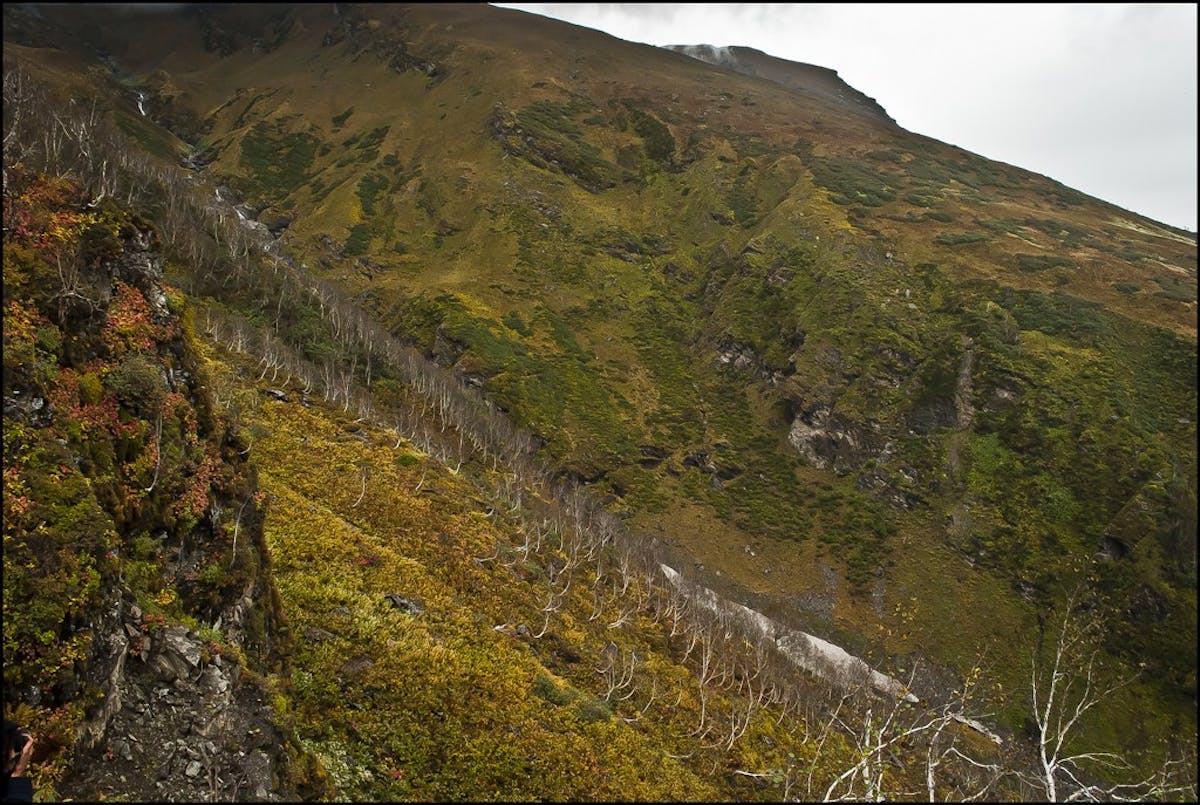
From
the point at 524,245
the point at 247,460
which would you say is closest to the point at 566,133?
the point at 524,245

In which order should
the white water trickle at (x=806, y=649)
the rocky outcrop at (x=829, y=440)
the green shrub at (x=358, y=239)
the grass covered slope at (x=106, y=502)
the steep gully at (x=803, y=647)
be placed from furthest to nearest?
1. the green shrub at (x=358, y=239)
2. the rocky outcrop at (x=829, y=440)
3. the white water trickle at (x=806, y=649)
4. the steep gully at (x=803, y=647)
5. the grass covered slope at (x=106, y=502)

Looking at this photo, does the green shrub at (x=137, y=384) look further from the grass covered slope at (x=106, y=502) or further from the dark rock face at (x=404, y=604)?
the dark rock face at (x=404, y=604)

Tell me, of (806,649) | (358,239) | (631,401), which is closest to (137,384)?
(806,649)

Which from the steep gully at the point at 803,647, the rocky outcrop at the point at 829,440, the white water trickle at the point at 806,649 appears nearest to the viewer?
the steep gully at the point at 803,647

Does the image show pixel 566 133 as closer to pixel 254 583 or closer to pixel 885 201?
pixel 885 201

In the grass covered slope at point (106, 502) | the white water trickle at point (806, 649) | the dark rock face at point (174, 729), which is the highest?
the grass covered slope at point (106, 502)

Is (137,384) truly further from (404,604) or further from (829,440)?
(829,440)

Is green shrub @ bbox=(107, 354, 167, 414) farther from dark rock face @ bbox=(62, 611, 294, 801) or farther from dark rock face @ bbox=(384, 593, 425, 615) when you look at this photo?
dark rock face @ bbox=(384, 593, 425, 615)

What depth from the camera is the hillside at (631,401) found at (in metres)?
26.3

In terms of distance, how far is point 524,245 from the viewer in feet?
465

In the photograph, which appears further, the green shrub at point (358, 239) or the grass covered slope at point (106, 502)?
the green shrub at point (358, 239)

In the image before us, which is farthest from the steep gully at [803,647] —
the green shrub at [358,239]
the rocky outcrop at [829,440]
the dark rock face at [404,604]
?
the green shrub at [358,239]

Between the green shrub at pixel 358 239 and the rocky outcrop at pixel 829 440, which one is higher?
the green shrub at pixel 358 239

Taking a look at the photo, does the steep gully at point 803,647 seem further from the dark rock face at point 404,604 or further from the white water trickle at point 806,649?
the dark rock face at point 404,604
